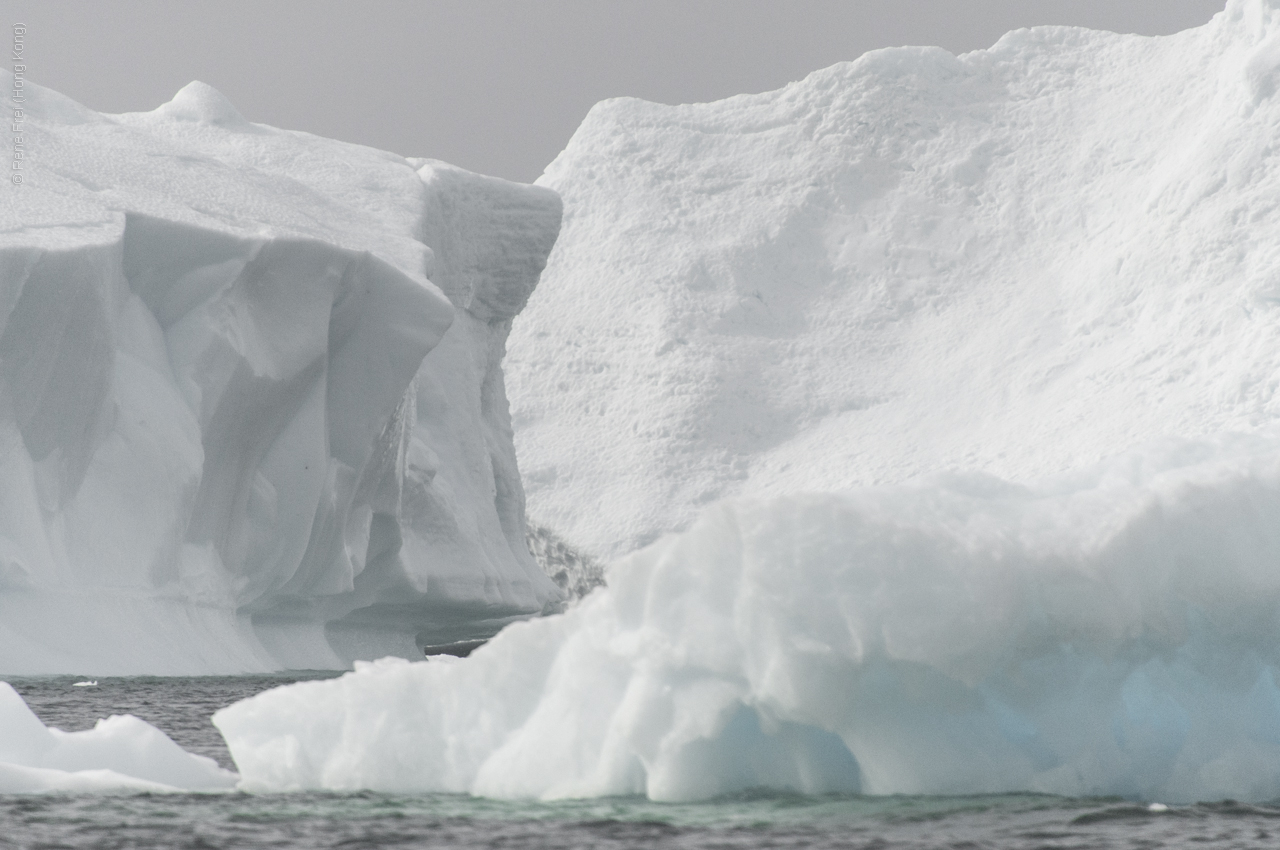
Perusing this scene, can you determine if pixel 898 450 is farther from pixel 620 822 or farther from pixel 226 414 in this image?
pixel 620 822

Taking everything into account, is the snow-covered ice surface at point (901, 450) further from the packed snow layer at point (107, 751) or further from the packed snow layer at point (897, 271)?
the packed snow layer at point (107, 751)

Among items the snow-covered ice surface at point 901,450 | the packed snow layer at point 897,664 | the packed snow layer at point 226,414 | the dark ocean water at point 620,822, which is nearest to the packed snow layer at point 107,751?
the snow-covered ice surface at point 901,450

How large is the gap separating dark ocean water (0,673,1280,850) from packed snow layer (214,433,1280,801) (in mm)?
182

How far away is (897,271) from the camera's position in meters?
50.6

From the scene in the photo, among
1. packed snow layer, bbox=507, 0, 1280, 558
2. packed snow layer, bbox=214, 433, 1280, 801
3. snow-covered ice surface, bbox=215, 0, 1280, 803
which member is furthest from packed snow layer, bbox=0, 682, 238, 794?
packed snow layer, bbox=507, 0, 1280, 558

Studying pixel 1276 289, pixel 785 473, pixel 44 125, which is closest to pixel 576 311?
pixel 785 473

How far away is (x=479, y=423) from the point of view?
936 inches

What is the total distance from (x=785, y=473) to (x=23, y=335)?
106 ft

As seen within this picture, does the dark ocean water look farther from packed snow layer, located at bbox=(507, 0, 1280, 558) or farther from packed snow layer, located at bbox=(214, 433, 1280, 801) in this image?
packed snow layer, located at bbox=(507, 0, 1280, 558)

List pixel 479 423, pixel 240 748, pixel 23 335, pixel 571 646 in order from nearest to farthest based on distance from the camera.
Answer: pixel 571 646 → pixel 240 748 → pixel 23 335 → pixel 479 423

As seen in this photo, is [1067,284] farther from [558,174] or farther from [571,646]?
[571,646]

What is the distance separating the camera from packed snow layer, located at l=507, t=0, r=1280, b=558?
4109cm

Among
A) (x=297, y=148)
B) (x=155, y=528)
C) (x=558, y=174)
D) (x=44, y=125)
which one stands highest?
(x=558, y=174)

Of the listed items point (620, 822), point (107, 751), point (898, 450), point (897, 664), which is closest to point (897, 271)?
point (898, 450)
